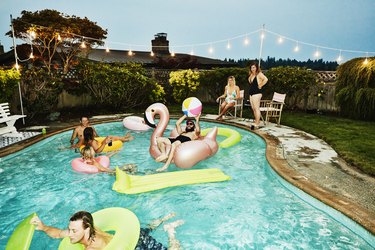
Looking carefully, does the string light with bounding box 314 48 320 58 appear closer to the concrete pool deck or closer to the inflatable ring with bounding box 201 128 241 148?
the concrete pool deck

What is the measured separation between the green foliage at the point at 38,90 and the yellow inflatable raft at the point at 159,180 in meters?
6.38

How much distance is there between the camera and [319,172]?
4.58 m

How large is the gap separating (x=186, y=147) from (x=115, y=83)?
7029 mm

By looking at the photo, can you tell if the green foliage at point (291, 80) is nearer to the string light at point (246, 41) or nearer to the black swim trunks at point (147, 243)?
the string light at point (246, 41)

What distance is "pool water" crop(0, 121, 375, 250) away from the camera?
136 inches

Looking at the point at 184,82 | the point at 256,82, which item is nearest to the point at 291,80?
the point at 256,82

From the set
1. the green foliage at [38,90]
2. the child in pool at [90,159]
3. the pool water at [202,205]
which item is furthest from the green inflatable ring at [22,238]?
the green foliage at [38,90]

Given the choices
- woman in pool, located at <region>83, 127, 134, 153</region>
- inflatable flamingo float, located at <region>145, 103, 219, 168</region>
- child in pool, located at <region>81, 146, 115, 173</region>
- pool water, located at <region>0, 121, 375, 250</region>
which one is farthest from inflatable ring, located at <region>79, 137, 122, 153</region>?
inflatable flamingo float, located at <region>145, 103, 219, 168</region>

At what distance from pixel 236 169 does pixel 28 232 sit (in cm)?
431

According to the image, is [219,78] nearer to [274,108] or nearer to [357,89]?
[274,108]

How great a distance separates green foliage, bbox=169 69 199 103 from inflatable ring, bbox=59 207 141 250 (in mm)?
10619

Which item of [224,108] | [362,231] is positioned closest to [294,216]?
[362,231]

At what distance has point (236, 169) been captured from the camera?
587 centimetres

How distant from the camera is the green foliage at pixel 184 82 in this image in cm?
1322
